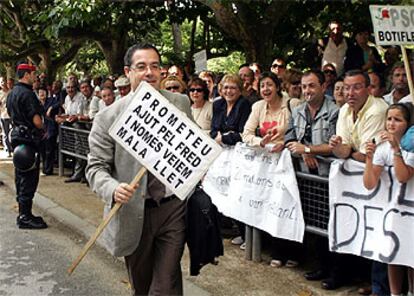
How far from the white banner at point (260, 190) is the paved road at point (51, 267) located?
4.46 feet

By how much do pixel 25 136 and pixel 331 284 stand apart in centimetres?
431

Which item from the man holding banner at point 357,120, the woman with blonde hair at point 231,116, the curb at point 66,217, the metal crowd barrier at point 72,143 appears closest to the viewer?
the man holding banner at point 357,120

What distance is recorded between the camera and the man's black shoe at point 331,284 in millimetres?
5000

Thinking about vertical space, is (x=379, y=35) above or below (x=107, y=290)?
above

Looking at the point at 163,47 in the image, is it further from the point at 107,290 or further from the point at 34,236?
the point at 107,290

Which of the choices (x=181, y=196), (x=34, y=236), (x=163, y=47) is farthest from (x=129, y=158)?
(x=163, y=47)

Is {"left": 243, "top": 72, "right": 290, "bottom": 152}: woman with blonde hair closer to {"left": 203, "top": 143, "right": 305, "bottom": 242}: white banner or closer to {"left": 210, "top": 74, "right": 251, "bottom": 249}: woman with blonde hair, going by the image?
{"left": 203, "top": 143, "right": 305, "bottom": 242}: white banner

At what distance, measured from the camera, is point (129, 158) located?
3.54 metres

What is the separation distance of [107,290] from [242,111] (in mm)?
2376

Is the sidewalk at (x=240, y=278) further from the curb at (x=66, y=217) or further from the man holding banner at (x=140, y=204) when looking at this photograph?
the man holding banner at (x=140, y=204)

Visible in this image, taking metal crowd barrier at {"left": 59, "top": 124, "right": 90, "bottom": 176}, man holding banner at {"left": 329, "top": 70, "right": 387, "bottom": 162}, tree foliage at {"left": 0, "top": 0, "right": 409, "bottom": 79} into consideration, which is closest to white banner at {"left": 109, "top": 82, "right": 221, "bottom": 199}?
man holding banner at {"left": 329, "top": 70, "right": 387, "bottom": 162}

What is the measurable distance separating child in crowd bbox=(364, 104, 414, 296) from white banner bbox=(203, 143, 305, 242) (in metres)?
1.00

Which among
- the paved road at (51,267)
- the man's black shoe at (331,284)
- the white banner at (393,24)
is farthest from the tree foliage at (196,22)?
the paved road at (51,267)

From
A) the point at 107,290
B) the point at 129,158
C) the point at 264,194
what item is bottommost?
the point at 107,290
